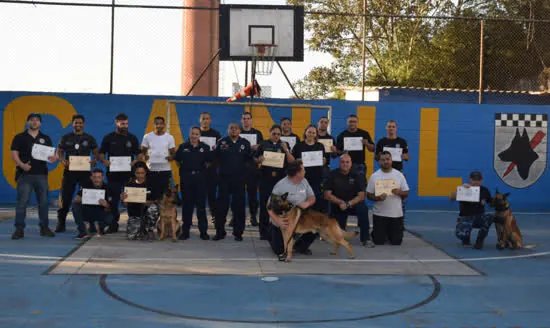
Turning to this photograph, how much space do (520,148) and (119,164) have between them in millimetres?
10370

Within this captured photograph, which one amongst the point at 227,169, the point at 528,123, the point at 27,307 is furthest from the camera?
the point at 528,123

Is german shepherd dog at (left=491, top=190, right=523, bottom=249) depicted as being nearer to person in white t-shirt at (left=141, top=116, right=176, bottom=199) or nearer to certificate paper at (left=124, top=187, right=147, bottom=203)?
person in white t-shirt at (left=141, top=116, right=176, bottom=199)

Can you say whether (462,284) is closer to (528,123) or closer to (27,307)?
(27,307)

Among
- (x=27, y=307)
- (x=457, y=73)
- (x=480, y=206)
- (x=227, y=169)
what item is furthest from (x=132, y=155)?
(x=457, y=73)

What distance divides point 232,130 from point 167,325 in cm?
494

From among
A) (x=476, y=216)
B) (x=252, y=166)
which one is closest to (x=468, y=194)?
(x=476, y=216)

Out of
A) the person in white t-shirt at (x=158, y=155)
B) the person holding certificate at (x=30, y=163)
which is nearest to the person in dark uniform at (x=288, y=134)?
→ the person in white t-shirt at (x=158, y=155)

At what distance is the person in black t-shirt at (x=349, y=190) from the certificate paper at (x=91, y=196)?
3751 millimetres

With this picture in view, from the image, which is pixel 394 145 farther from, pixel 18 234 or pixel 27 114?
pixel 27 114

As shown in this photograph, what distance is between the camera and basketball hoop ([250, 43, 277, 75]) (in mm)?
15359

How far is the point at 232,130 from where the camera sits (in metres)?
10.6

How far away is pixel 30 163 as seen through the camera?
10.4 metres

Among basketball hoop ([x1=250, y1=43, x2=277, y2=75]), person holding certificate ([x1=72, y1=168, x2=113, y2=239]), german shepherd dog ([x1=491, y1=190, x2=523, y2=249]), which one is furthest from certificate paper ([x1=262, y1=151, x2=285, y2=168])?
basketball hoop ([x1=250, y1=43, x2=277, y2=75])

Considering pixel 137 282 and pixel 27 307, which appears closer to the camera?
pixel 27 307
